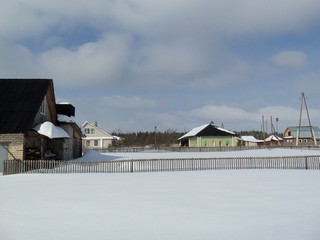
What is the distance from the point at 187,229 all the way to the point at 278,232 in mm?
1849

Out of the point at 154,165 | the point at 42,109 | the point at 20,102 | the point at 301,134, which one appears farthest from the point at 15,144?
the point at 301,134

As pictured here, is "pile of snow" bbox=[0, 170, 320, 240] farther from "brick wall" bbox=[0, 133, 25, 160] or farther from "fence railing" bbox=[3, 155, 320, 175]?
"brick wall" bbox=[0, 133, 25, 160]

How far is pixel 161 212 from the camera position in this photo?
8.77 meters

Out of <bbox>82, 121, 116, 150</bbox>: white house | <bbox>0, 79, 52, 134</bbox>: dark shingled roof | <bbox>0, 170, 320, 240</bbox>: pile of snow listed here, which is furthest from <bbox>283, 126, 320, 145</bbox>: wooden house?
<bbox>0, 170, 320, 240</bbox>: pile of snow

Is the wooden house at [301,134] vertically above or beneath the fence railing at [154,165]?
above

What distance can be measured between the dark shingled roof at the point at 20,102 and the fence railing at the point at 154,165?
3155mm

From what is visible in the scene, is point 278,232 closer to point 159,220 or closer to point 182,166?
point 159,220

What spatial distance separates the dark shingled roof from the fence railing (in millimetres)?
3155

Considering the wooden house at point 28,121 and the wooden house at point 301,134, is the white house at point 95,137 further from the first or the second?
the wooden house at point 301,134

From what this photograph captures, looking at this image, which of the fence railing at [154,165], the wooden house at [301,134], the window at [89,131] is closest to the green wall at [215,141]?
the window at [89,131]

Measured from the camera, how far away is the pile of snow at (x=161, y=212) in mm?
6742

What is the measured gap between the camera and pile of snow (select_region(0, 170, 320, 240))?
6.74m

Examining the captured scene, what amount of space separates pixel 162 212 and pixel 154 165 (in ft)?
44.6

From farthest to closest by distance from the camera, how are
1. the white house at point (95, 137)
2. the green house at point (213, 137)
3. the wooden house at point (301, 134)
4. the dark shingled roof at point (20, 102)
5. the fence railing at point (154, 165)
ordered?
the wooden house at point (301, 134) < the white house at point (95, 137) < the green house at point (213, 137) < the dark shingled roof at point (20, 102) < the fence railing at point (154, 165)
